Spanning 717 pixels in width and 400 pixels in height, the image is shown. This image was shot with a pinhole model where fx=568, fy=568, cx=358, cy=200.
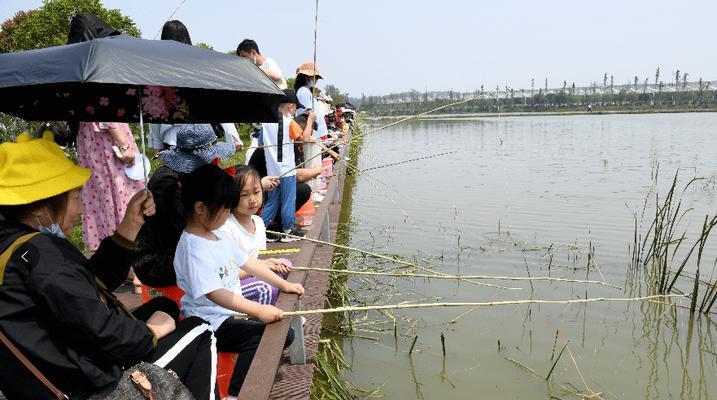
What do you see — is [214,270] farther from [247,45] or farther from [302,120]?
[302,120]

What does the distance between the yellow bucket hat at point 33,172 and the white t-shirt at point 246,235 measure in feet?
4.36

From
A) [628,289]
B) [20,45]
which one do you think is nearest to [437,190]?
[628,289]

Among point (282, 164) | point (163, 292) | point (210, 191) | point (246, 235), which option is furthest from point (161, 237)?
point (282, 164)

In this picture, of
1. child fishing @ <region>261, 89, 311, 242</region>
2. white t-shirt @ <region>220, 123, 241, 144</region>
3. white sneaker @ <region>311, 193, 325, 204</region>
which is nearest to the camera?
white t-shirt @ <region>220, 123, 241, 144</region>

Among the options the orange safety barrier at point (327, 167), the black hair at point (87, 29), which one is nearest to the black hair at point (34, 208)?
the black hair at point (87, 29)

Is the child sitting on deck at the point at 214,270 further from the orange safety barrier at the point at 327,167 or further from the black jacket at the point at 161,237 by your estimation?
the orange safety barrier at the point at 327,167

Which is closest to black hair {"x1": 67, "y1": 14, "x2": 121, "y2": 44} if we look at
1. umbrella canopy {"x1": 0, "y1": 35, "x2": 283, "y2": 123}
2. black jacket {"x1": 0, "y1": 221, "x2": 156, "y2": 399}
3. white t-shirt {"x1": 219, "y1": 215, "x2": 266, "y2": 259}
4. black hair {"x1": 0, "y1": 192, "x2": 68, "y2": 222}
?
umbrella canopy {"x1": 0, "y1": 35, "x2": 283, "y2": 123}

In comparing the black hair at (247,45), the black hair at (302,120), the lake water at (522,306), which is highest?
the black hair at (247,45)

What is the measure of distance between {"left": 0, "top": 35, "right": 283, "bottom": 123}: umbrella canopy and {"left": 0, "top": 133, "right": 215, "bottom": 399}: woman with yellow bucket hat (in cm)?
24

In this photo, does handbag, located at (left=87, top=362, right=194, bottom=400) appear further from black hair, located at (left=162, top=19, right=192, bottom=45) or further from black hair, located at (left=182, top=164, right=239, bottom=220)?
black hair, located at (left=162, top=19, right=192, bottom=45)

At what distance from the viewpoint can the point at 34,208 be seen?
1584 millimetres

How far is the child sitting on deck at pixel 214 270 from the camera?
7.49ft

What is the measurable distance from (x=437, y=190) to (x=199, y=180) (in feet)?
34.3

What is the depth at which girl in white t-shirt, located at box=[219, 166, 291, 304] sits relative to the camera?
2945 millimetres
